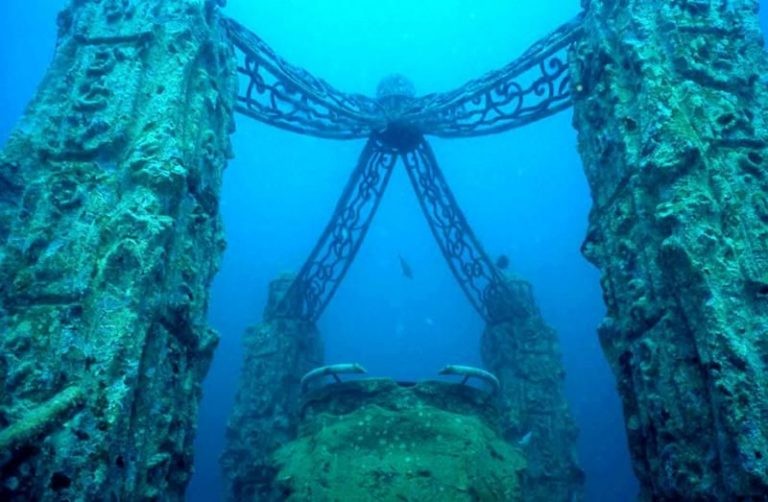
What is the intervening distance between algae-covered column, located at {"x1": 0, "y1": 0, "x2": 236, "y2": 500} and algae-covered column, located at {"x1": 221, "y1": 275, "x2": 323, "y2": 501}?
4783mm

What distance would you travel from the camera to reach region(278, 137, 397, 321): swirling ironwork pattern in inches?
373

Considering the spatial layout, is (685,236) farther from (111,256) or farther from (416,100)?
(416,100)

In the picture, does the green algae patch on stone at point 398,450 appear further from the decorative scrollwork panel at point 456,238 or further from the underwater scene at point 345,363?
the decorative scrollwork panel at point 456,238

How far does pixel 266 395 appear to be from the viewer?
28.5 ft

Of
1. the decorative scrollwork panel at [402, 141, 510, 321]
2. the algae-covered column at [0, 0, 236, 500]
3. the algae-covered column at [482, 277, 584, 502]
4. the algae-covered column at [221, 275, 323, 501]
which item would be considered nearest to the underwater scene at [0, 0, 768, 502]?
the algae-covered column at [0, 0, 236, 500]

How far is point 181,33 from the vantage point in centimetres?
362

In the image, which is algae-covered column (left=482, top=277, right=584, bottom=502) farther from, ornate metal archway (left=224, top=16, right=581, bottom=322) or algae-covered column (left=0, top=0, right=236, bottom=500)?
algae-covered column (left=0, top=0, right=236, bottom=500)

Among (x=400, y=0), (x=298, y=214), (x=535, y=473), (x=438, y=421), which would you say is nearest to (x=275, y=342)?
(x=535, y=473)

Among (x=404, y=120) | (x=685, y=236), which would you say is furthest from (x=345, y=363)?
(x=404, y=120)

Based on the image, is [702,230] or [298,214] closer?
[702,230]

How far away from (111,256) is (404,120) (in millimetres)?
6283

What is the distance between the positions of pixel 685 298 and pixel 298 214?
76.2 m

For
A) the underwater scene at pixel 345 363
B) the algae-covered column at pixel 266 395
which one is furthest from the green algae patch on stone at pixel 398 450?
the algae-covered column at pixel 266 395

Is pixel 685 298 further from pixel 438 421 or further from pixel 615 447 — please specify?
pixel 615 447
